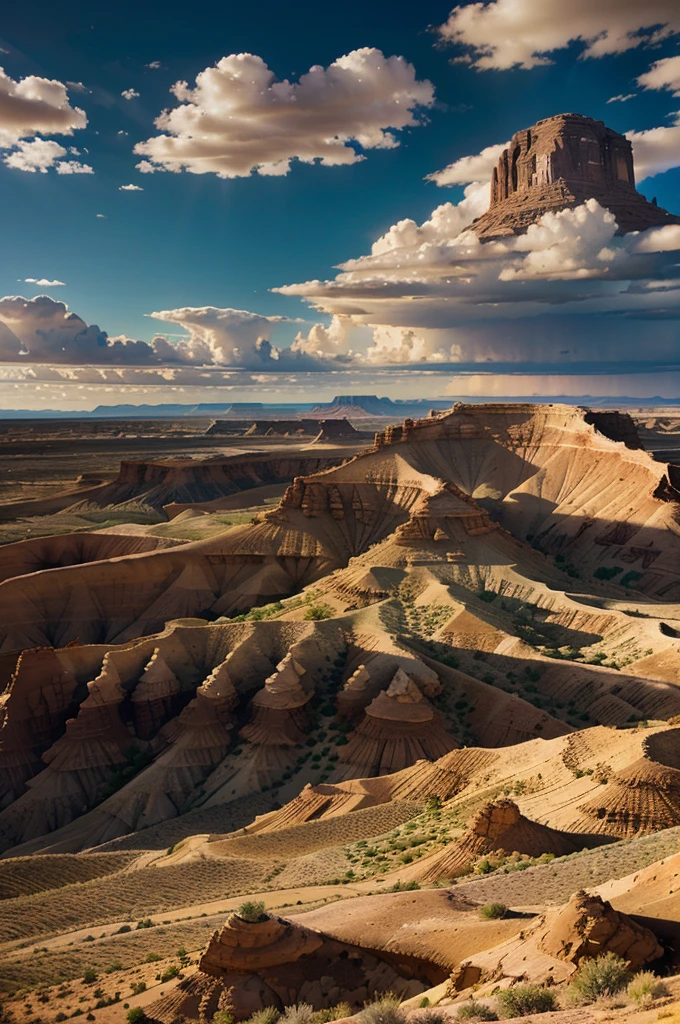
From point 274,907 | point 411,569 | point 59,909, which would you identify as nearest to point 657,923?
point 274,907

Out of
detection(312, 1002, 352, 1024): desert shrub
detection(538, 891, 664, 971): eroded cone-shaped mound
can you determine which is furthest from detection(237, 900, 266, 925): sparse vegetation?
detection(538, 891, 664, 971): eroded cone-shaped mound

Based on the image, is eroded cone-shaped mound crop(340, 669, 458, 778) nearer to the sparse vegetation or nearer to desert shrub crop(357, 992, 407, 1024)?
the sparse vegetation

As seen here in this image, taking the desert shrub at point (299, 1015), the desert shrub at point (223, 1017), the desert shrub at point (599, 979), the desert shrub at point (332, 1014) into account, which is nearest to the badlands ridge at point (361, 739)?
the desert shrub at point (223, 1017)

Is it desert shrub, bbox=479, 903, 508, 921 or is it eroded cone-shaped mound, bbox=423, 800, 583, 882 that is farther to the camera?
eroded cone-shaped mound, bbox=423, 800, 583, 882

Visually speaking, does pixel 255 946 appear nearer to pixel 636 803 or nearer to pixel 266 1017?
pixel 266 1017

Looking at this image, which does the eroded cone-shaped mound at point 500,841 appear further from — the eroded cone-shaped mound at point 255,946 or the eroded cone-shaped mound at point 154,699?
the eroded cone-shaped mound at point 154,699

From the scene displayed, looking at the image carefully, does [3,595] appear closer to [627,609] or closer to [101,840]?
[101,840]

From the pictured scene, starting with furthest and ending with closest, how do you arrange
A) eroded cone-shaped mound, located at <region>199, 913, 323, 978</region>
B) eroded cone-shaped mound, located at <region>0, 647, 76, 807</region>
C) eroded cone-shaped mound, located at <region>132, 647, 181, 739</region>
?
eroded cone-shaped mound, located at <region>132, 647, 181, 739</region> → eroded cone-shaped mound, located at <region>0, 647, 76, 807</region> → eroded cone-shaped mound, located at <region>199, 913, 323, 978</region>
